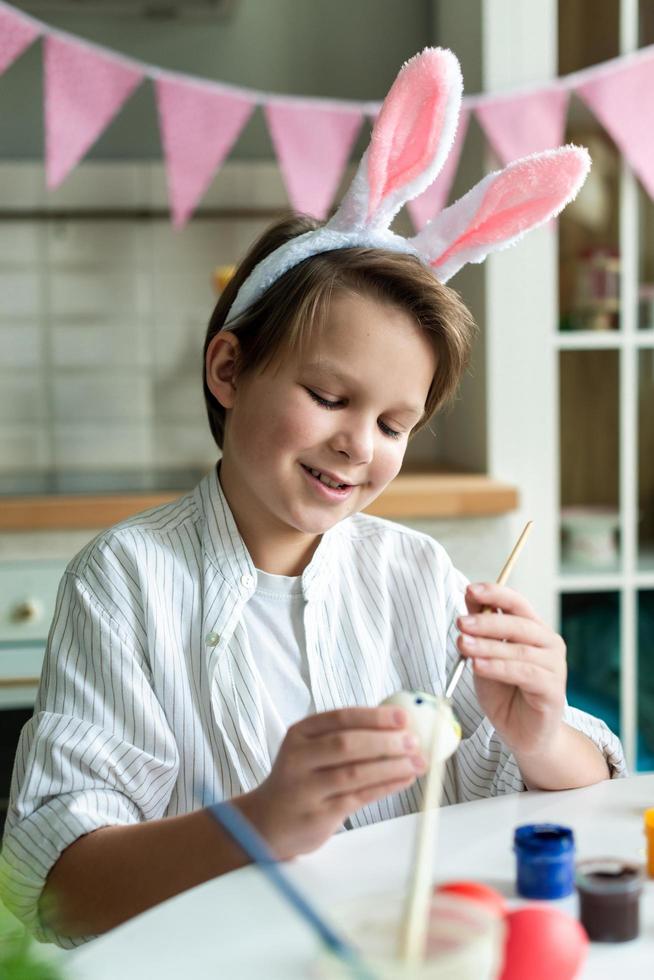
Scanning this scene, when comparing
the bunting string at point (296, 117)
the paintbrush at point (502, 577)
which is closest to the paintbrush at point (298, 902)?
the paintbrush at point (502, 577)

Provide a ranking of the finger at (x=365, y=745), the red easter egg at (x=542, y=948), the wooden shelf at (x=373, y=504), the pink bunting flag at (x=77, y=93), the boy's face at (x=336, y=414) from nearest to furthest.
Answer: the red easter egg at (x=542, y=948), the finger at (x=365, y=745), the boy's face at (x=336, y=414), the wooden shelf at (x=373, y=504), the pink bunting flag at (x=77, y=93)

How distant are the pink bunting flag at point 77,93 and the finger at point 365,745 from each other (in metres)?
1.69

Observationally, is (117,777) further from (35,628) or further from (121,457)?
(121,457)

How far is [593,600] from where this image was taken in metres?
2.43

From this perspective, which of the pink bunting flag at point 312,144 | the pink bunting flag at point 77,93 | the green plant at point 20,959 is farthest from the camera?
the pink bunting flag at point 312,144

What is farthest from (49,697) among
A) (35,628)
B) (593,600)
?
(593,600)

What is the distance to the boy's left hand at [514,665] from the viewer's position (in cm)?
89

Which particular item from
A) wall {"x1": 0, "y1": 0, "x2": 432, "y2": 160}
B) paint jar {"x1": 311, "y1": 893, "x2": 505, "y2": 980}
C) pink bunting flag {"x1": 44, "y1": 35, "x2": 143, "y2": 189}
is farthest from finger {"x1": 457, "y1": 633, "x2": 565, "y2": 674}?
wall {"x1": 0, "y1": 0, "x2": 432, "y2": 160}

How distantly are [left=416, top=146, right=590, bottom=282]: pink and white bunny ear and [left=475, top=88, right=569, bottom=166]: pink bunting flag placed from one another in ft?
4.12

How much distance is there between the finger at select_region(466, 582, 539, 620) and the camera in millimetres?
904

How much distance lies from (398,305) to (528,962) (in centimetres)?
61

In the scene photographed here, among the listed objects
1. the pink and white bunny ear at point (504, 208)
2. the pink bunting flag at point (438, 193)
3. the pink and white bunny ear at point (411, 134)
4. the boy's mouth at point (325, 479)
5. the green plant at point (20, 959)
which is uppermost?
the pink bunting flag at point (438, 193)

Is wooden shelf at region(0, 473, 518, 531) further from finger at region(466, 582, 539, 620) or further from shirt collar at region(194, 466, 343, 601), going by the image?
finger at region(466, 582, 539, 620)

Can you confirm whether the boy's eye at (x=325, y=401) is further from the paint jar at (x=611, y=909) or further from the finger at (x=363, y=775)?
the paint jar at (x=611, y=909)
